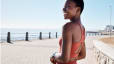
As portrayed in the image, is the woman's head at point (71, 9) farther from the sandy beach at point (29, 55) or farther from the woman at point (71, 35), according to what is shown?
the sandy beach at point (29, 55)

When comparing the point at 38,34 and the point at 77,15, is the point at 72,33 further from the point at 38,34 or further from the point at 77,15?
the point at 38,34

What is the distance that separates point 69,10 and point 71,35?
0.89 ft

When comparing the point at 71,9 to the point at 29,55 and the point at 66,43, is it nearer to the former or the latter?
the point at 66,43

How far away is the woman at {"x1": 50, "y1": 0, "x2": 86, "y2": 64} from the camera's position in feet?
4.68

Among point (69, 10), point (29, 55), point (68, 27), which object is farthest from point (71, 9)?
point (29, 55)

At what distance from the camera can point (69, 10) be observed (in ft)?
5.16

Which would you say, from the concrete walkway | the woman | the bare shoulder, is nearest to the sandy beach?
the concrete walkway

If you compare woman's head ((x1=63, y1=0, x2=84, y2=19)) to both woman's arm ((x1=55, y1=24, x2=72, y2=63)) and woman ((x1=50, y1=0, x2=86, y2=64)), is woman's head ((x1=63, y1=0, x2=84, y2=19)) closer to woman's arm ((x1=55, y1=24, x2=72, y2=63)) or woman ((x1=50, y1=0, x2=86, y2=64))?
woman ((x1=50, y1=0, x2=86, y2=64))

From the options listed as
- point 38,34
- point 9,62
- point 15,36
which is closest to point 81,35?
point 9,62

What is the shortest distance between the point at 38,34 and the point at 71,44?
2271 cm

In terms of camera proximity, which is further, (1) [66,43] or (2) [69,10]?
(2) [69,10]

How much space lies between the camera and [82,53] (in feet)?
5.84

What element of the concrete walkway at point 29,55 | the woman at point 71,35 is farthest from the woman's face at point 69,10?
the concrete walkway at point 29,55

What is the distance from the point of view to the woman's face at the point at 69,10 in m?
1.58
